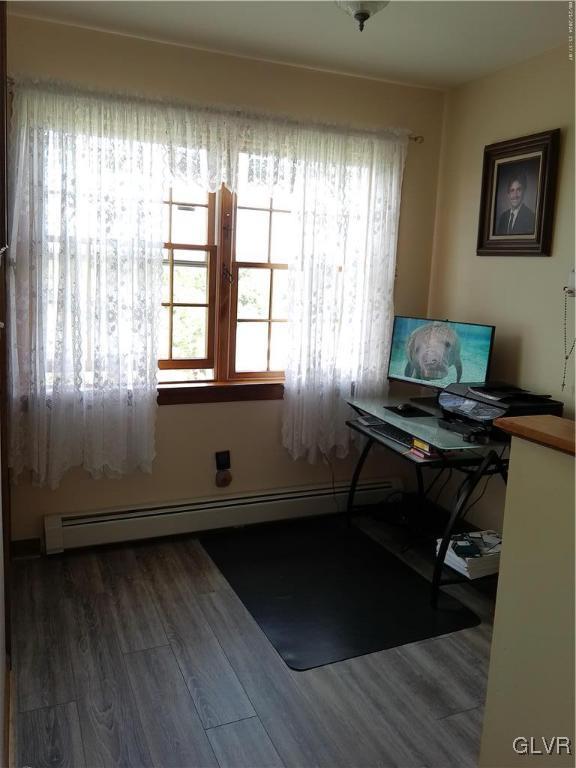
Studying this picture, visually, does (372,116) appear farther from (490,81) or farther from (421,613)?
(421,613)

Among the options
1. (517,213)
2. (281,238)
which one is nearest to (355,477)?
(281,238)

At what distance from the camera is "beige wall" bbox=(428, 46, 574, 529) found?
9.69ft

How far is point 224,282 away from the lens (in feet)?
11.1

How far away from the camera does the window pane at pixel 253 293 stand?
3461 millimetres

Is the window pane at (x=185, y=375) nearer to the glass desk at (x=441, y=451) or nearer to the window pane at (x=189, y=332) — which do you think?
the window pane at (x=189, y=332)

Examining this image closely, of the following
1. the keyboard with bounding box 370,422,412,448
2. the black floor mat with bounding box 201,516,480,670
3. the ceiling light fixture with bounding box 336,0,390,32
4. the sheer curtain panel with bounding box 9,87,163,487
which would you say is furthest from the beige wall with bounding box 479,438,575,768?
the sheer curtain panel with bounding box 9,87,163,487

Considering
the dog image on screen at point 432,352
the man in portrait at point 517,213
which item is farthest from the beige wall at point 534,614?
the man in portrait at point 517,213

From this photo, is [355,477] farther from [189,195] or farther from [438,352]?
[189,195]

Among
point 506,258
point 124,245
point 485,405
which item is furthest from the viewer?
point 506,258

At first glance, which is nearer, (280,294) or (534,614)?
(534,614)

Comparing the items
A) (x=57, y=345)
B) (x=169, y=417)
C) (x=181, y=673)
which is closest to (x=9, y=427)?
(x=57, y=345)

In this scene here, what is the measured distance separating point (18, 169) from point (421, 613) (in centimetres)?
261

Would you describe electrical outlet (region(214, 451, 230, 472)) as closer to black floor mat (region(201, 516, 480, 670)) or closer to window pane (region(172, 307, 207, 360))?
black floor mat (region(201, 516, 480, 670))

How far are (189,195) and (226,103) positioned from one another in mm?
483
